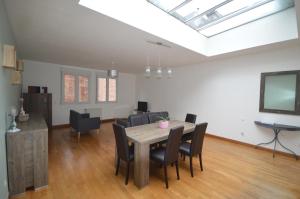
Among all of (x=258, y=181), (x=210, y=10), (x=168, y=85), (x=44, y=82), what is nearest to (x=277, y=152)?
(x=258, y=181)

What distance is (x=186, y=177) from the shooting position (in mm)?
2537

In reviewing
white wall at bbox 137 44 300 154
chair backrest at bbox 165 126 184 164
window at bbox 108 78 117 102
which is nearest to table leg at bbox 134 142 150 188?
chair backrest at bbox 165 126 184 164

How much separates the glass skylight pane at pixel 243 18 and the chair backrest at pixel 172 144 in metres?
2.68

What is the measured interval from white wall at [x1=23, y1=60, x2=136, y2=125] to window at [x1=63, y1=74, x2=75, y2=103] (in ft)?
0.70

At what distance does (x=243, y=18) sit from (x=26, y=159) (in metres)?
4.63

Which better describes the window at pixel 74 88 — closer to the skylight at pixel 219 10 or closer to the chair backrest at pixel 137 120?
the chair backrest at pixel 137 120

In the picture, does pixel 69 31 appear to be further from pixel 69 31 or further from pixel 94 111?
pixel 94 111

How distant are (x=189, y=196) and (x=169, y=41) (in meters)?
2.71

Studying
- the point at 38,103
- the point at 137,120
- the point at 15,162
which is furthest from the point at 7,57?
the point at 38,103

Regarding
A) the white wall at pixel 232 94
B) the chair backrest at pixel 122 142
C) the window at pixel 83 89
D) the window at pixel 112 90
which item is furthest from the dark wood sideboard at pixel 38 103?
the white wall at pixel 232 94

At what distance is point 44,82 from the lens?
17.7 feet

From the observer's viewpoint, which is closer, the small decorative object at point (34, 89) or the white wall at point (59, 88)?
the small decorative object at point (34, 89)

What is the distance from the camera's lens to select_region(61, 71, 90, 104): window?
5.84 m

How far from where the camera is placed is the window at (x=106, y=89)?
22.4 ft
